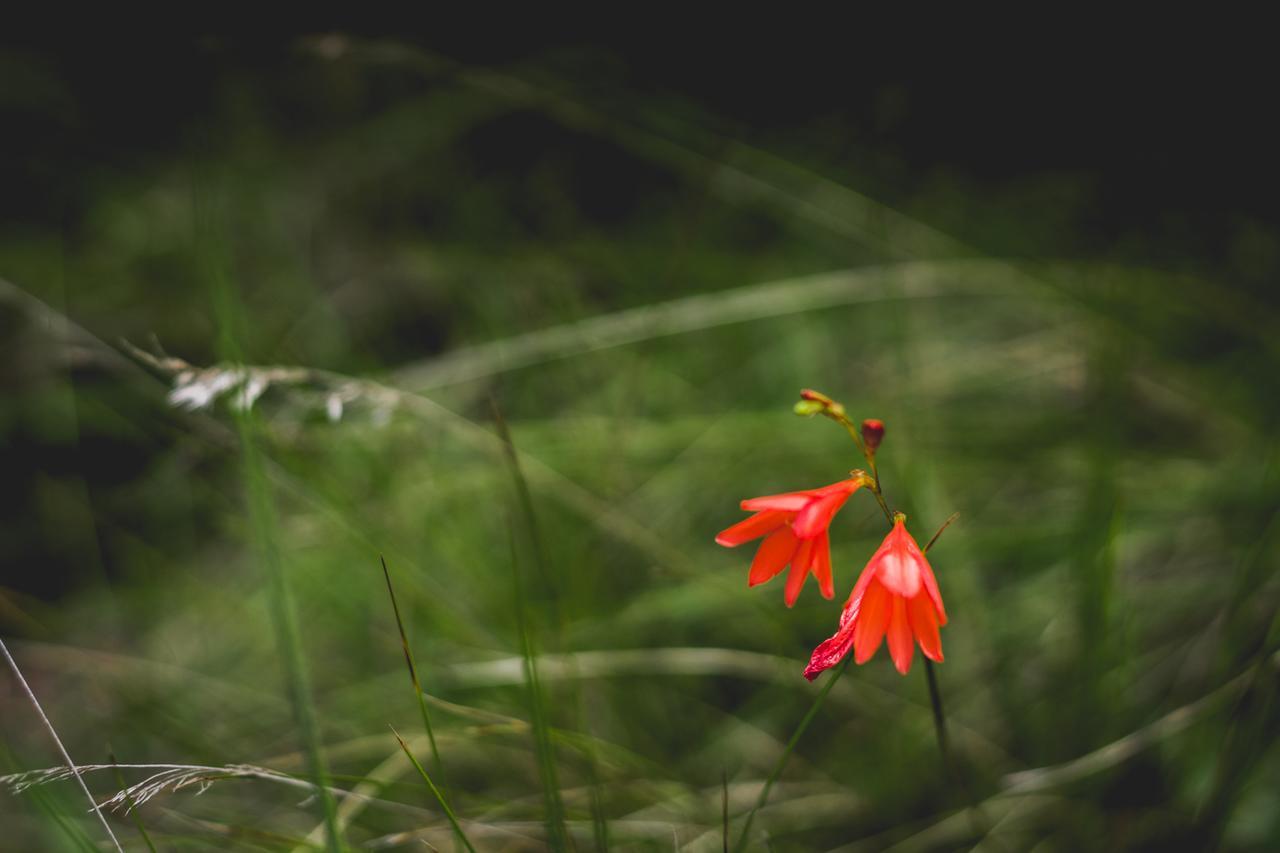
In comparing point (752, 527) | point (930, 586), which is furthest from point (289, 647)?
point (930, 586)

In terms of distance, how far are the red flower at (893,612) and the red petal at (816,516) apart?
44 millimetres

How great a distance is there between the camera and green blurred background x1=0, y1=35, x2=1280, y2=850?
92cm

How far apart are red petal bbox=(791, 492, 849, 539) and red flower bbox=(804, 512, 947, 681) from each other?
0.04 metres

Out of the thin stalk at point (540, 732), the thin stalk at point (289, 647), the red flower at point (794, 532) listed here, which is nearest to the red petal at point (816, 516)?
the red flower at point (794, 532)

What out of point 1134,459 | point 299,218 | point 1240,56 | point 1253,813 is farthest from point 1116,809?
point 299,218

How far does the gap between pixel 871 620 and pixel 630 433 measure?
2.97ft

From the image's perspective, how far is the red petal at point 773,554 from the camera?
0.64 metres

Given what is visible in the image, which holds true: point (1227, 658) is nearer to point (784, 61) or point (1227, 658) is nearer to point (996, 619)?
point (996, 619)

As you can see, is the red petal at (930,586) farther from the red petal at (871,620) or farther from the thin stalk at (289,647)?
the thin stalk at (289,647)

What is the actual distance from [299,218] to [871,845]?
2.14 metres

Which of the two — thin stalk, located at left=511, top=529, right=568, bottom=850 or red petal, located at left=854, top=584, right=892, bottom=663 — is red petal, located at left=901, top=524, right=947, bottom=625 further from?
thin stalk, located at left=511, top=529, right=568, bottom=850

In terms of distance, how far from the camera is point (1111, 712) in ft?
2.83

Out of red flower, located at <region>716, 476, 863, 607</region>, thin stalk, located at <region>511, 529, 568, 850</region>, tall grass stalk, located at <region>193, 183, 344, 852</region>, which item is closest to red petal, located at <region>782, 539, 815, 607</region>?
red flower, located at <region>716, 476, 863, 607</region>

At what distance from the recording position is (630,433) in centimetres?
148
